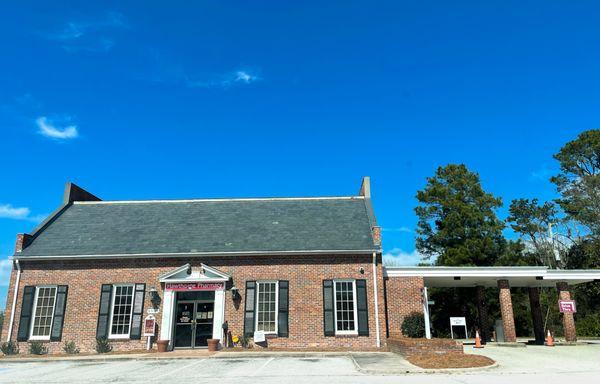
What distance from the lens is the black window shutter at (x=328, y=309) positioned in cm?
1877

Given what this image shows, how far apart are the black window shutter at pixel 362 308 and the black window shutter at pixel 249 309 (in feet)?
14.4

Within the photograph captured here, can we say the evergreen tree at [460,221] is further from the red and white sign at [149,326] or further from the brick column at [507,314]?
the red and white sign at [149,326]

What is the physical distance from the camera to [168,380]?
10.9 meters

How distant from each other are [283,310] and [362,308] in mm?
3311

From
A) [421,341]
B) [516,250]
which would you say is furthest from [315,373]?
[516,250]

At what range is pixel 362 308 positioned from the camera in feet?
62.5

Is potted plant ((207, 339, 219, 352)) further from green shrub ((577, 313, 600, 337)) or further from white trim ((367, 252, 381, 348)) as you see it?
green shrub ((577, 313, 600, 337))

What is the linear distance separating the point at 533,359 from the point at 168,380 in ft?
37.6

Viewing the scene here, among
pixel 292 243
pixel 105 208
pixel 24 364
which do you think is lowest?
pixel 24 364

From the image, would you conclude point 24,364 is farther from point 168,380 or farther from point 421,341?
point 421,341

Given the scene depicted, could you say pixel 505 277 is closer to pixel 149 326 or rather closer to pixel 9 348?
pixel 149 326

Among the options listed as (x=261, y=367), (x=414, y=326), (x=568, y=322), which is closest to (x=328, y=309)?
(x=414, y=326)

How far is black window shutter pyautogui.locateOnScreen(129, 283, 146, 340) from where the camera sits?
1906cm

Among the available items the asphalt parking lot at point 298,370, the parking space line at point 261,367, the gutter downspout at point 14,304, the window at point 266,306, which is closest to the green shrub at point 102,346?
the asphalt parking lot at point 298,370
